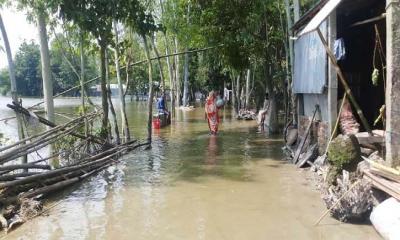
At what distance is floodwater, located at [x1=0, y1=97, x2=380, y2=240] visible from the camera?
21.4 ft

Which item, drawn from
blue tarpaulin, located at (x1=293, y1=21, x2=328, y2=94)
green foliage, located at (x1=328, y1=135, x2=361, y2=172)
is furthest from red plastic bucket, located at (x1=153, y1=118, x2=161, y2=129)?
green foliage, located at (x1=328, y1=135, x2=361, y2=172)

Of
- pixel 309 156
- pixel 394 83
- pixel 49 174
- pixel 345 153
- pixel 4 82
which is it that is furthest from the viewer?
pixel 4 82

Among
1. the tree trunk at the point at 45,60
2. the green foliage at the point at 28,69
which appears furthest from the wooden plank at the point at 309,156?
the green foliage at the point at 28,69

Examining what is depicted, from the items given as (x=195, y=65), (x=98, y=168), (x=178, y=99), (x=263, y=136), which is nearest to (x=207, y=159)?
(x=98, y=168)

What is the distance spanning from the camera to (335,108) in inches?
376

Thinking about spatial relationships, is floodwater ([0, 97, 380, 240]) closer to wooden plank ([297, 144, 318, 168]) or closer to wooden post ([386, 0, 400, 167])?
wooden plank ([297, 144, 318, 168])

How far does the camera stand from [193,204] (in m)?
8.00

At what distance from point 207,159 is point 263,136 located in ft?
18.0

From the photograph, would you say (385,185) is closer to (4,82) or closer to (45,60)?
(45,60)

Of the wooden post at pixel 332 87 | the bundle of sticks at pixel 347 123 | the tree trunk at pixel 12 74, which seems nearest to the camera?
the bundle of sticks at pixel 347 123

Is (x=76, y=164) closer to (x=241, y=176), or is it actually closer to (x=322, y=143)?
(x=241, y=176)

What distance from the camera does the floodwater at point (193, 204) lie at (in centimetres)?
651

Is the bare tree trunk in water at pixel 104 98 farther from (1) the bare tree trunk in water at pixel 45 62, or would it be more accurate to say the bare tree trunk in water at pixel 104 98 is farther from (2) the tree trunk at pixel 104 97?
(1) the bare tree trunk in water at pixel 45 62

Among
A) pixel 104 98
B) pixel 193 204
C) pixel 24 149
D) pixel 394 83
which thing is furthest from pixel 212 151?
pixel 394 83
